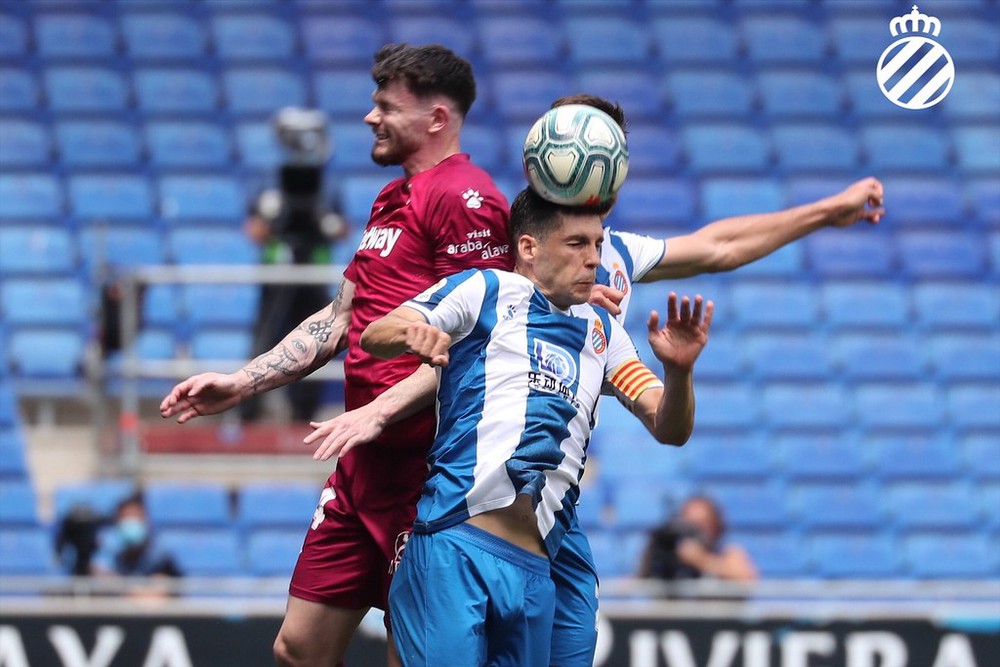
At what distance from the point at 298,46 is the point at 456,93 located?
10.1m

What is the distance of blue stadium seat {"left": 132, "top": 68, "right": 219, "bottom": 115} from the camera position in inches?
555

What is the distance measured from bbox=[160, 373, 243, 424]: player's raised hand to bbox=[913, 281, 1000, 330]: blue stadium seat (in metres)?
9.10

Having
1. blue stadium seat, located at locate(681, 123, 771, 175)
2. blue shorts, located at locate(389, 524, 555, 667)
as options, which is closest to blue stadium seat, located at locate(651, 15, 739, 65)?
blue stadium seat, located at locate(681, 123, 771, 175)

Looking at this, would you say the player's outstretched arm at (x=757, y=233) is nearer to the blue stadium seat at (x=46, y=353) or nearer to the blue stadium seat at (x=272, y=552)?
the blue stadium seat at (x=272, y=552)

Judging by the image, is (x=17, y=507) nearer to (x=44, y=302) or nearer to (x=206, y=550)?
(x=206, y=550)

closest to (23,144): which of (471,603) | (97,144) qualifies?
(97,144)

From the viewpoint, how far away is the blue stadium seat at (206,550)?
33.7 feet

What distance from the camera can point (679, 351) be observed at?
441cm

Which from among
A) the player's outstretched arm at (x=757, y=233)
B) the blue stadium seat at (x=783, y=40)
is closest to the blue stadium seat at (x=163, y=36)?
the blue stadium seat at (x=783, y=40)

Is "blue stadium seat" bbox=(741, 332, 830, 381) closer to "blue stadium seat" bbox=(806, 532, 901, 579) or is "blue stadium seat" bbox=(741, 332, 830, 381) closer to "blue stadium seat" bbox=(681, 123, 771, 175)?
"blue stadium seat" bbox=(806, 532, 901, 579)

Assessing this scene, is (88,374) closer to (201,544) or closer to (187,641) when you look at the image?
(201,544)

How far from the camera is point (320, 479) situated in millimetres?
10875

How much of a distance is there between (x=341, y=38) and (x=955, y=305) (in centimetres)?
608

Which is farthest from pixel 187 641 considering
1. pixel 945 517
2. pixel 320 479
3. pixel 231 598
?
pixel 945 517
